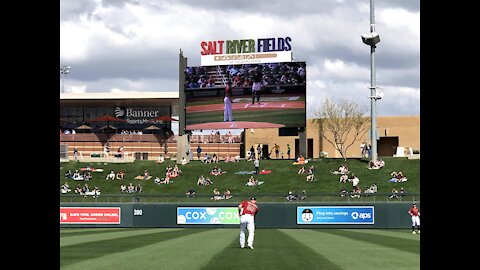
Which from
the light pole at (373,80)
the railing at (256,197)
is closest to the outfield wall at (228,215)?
the railing at (256,197)

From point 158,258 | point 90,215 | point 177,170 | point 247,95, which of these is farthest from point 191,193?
point 158,258

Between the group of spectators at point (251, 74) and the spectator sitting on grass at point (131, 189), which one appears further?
the group of spectators at point (251, 74)

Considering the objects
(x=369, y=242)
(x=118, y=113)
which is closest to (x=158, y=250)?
(x=369, y=242)

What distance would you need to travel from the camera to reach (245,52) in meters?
53.3

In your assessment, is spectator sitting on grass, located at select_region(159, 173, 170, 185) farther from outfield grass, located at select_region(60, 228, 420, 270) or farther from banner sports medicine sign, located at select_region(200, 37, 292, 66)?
outfield grass, located at select_region(60, 228, 420, 270)

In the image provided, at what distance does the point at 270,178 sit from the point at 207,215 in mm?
14991

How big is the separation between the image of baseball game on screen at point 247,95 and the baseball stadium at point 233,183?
0.09 meters

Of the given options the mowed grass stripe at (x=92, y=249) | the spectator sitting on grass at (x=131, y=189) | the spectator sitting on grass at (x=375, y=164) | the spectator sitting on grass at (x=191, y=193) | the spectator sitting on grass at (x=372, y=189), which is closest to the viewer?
the mowed grass stripe at (x=92, y=249)

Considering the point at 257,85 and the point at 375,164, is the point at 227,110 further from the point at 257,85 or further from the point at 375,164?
the point at 375,164

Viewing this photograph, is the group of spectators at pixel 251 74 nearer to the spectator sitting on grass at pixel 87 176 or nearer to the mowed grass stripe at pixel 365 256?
the spectator sitting on grass at pixel 87 176

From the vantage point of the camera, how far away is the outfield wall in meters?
36.4

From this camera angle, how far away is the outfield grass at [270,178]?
1900 inches

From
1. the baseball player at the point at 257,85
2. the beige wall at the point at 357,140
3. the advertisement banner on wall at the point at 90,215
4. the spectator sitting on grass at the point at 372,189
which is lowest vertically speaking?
the advertisement banner on wall at the point at 90,215

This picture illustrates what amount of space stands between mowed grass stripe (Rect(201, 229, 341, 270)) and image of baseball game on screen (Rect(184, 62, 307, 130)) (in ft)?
103
